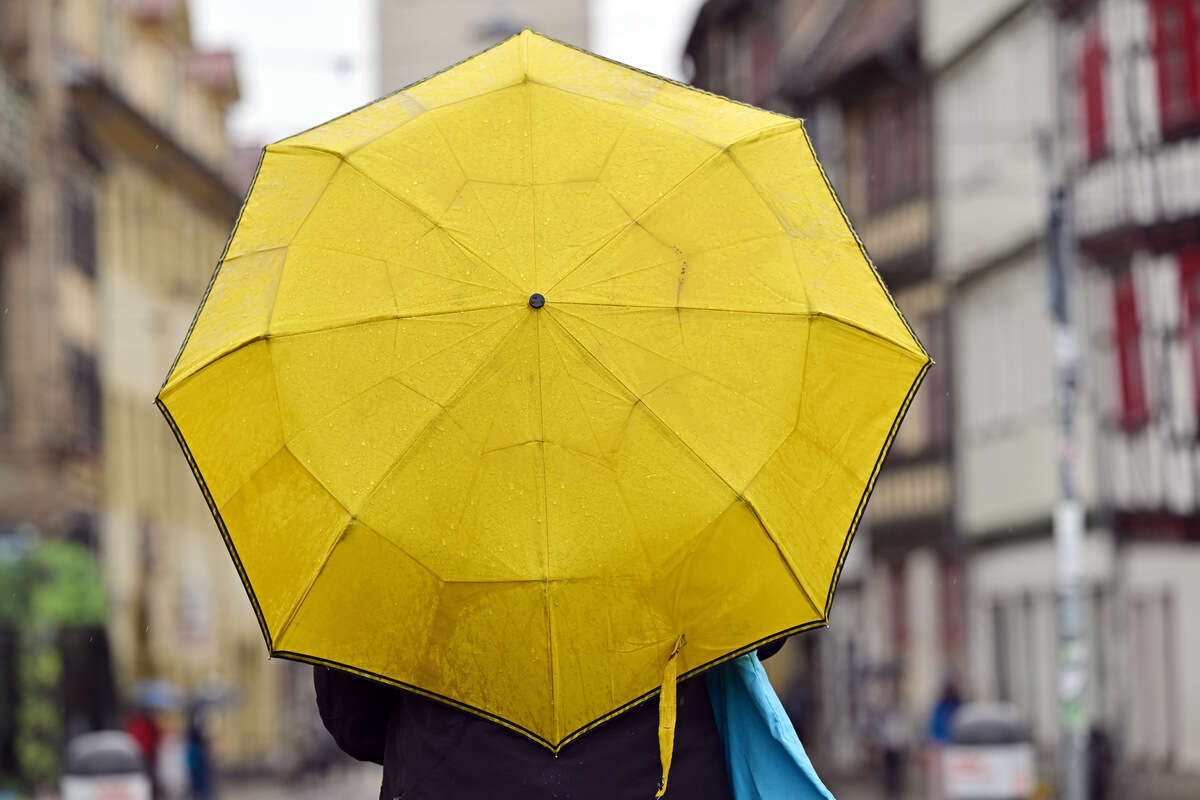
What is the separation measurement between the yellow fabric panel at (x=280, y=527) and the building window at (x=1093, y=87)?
26.5 meters

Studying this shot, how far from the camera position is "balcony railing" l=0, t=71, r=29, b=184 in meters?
35.7

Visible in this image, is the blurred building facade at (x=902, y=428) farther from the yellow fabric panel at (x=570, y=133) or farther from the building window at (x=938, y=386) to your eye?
the yellow fabric panel at (x=570, y=133)

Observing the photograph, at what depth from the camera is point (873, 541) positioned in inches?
1636

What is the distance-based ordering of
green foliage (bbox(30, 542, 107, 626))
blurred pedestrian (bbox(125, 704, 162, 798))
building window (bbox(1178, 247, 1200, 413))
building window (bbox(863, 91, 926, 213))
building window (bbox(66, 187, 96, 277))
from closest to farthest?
blurred pedestrian (bbox(125, 704, 162, 798)) → building window (bbox(1178, 247, 1200, 413)) → green foliage (bbox(30, 542, 107, 626)) → building window (bbox(863, 91, 926, 213)) → building window (bbox(66, 187, 96, 277))

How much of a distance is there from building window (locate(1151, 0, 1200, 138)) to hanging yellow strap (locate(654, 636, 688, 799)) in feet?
81.1

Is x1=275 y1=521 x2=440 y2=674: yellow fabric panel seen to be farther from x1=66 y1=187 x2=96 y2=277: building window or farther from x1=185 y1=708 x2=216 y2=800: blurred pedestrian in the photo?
x1=66 y1=187 x2=96 y2=277: building window

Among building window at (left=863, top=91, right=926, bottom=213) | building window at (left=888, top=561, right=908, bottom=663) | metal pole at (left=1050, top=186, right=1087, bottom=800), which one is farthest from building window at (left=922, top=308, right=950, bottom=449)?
metal pole at (left=1050, top=186, right=1087, bottom=800)

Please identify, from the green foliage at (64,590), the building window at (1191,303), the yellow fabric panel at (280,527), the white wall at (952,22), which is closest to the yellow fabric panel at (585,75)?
the yellow fabric panel at (280,527)

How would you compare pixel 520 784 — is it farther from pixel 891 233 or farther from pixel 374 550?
pixel 891 233

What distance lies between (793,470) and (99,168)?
3911cm

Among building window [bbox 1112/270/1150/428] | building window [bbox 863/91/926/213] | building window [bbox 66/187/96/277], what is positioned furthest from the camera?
building window [bbox 66/187/96/277]

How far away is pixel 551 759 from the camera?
14.0ft

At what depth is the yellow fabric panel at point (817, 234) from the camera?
14.9 feet

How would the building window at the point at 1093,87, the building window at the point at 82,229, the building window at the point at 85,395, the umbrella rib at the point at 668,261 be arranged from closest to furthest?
the umbrella rib at the point at 668,261, the building window at the point at 1093,87, the building window at the point at 85,395, the building window at the point at 82,229
